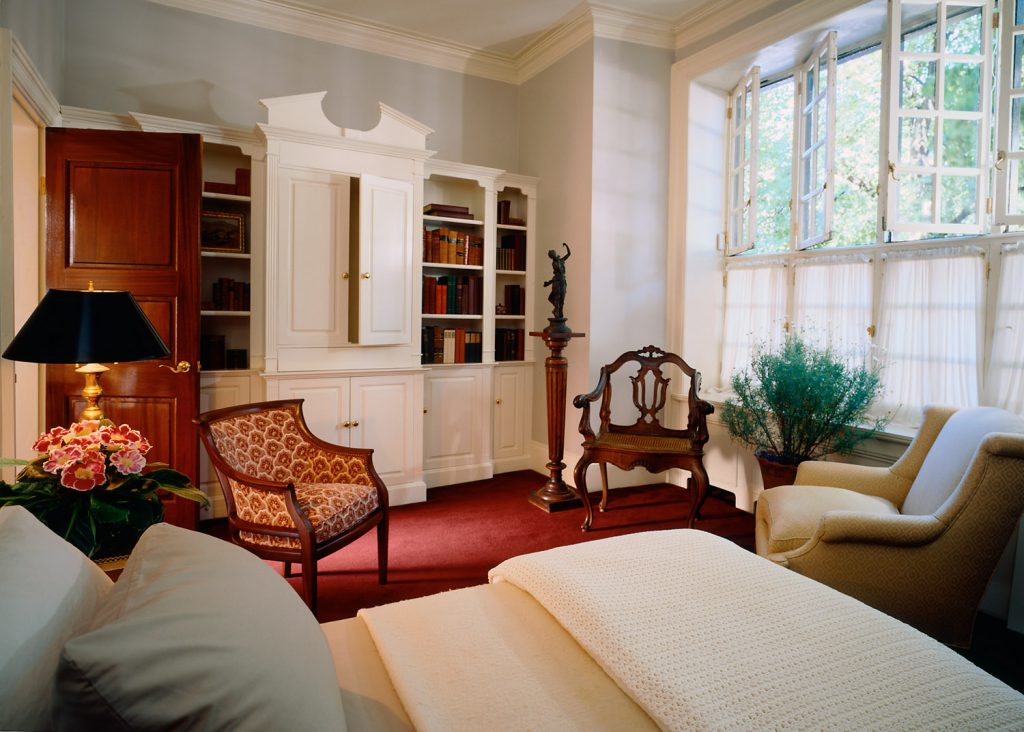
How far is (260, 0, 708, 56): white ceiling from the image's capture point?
4.06 metres

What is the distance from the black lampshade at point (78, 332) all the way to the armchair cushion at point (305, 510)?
76 cm

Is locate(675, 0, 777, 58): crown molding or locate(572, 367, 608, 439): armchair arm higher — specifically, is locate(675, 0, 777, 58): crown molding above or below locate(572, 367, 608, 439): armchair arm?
above

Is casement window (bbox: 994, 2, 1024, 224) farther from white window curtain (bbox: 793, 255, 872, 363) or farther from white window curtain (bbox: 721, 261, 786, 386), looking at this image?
white window curtain (bbox: 721, 261, 786, 386)

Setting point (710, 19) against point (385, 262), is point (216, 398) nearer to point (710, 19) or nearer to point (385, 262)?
point (385, 262)

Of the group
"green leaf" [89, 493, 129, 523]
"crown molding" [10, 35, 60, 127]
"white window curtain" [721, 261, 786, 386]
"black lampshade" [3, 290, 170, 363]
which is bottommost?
"green leaf" [89, 493, 129, 523]

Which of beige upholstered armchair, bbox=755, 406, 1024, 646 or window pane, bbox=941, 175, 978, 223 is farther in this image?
window pane, bbox=941, 175, 978, 223

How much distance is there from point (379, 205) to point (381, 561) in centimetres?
213

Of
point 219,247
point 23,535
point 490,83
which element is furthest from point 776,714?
point 490,83

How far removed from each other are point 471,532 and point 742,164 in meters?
3.03

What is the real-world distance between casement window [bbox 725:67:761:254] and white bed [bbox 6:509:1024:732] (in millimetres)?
3081

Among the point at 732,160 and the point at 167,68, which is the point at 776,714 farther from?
the point at 167,68

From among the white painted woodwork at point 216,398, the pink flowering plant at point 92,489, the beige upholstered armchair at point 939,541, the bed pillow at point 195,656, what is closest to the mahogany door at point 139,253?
the white painted woodwork at point 216,398

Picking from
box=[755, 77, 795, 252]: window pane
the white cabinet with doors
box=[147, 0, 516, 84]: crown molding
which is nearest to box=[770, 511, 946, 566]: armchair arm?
box=[755, 77, 795, 252]: window pane

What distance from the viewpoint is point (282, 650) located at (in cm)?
90
